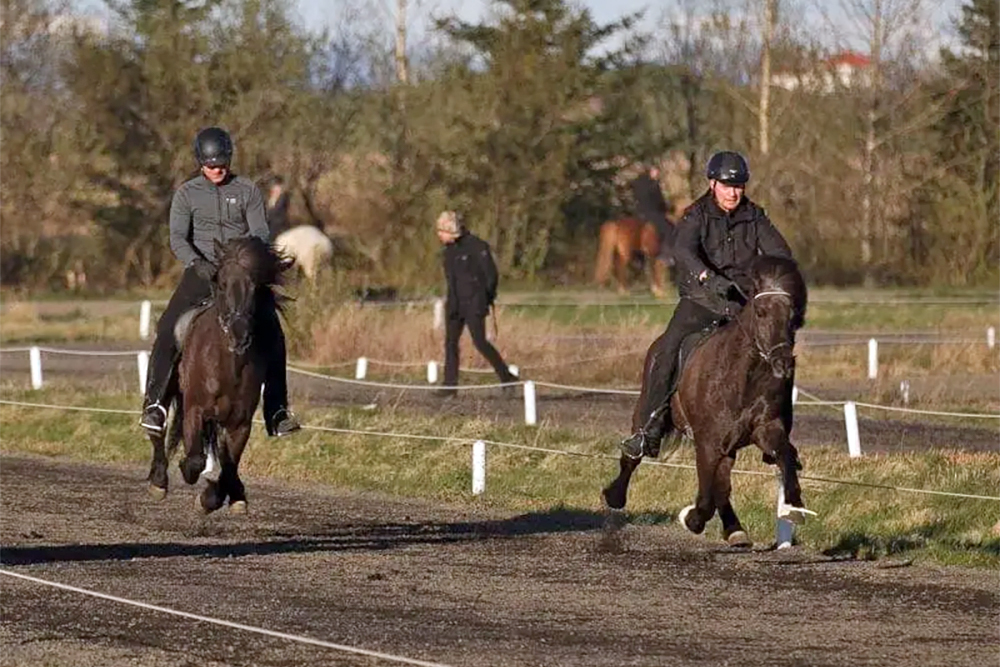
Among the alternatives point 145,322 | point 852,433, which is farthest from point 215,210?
point 145,322

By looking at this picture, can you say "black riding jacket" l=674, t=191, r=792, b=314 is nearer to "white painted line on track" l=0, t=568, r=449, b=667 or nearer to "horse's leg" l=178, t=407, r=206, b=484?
"horse's leg" l=178, t=407, r=206, b=484

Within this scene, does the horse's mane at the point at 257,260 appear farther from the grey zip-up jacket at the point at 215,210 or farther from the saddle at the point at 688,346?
the saddle at the point at 688,346

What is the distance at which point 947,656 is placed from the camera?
1012 cm

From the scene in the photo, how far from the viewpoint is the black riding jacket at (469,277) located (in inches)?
989

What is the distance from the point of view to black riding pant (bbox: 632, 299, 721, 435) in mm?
13203

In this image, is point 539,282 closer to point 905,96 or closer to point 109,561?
point 905,96

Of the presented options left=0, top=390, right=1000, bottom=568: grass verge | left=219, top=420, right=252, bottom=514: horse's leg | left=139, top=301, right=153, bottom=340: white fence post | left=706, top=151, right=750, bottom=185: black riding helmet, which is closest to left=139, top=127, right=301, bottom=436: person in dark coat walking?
left=219, top=420, right=252, bottom=514: horse's leg

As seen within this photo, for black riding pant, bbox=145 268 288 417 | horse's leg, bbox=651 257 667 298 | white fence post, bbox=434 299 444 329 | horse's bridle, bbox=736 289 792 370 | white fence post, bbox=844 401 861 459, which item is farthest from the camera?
horse's leg, bbox=651 257 667 298

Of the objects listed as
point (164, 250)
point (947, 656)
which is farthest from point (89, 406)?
point (164, 250)

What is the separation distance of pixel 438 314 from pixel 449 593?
64.5ft

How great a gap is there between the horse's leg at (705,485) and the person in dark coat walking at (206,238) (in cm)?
284

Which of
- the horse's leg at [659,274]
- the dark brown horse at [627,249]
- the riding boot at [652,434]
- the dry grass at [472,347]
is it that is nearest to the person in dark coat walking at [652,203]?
the dark brown horse at [627,249]

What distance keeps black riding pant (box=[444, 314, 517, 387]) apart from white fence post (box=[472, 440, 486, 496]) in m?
7.06

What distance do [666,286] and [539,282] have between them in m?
4.96
